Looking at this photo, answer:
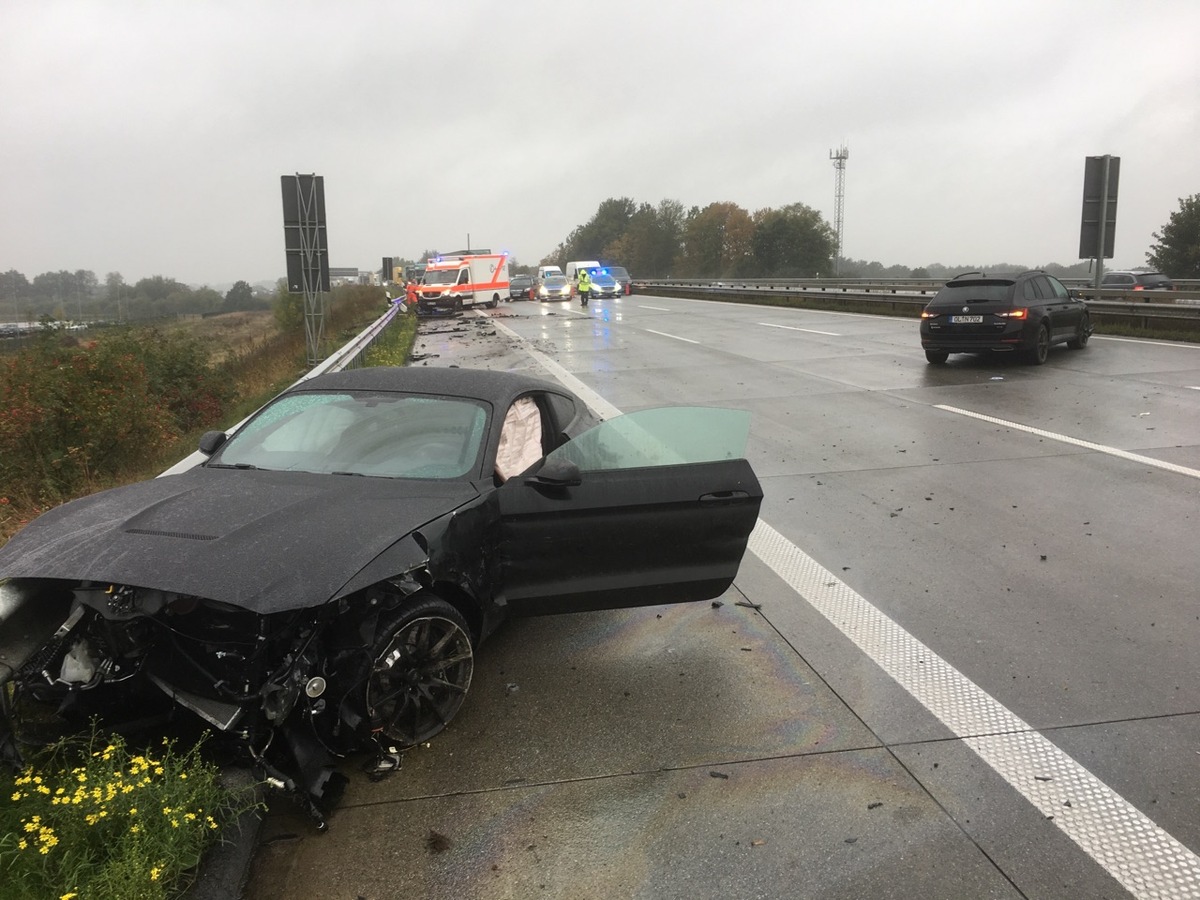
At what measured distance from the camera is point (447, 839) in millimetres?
3072

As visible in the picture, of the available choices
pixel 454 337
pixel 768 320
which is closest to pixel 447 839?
pixel 454 337

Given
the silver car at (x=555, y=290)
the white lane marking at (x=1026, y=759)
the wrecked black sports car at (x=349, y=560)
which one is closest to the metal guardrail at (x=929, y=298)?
the silver car at (x=555, y=290)

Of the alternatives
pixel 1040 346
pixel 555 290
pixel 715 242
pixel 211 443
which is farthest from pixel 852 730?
pixel 715 242

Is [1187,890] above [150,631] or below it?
below

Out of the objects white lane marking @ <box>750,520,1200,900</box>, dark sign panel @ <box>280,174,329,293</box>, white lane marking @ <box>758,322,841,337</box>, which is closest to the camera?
white lane marking @ <box>750,520,1200,900</box>

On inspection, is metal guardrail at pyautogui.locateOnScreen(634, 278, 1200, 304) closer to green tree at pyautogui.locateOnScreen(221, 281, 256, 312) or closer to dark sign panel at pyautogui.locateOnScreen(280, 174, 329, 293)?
dark sign panel at pyautogui.locateOnScreen(280, 174, 329, 293)

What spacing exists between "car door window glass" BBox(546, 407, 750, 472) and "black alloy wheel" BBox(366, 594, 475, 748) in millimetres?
937

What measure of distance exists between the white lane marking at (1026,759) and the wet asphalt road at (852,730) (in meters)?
0.01

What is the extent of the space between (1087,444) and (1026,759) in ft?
21.8

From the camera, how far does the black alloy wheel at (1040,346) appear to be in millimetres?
15462

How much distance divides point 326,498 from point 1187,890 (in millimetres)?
3324

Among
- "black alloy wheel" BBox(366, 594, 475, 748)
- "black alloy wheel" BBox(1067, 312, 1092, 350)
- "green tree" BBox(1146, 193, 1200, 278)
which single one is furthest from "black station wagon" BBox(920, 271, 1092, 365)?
"green tree" BBox(1146, 193, 1200, 278)

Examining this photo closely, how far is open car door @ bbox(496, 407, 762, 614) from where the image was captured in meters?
4.04

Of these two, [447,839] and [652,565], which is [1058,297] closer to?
[652,565]
